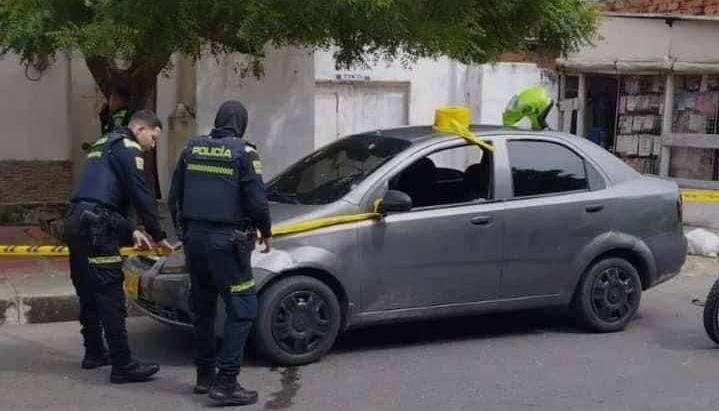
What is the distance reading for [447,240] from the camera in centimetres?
675

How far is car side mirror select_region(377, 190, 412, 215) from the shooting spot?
6.49m

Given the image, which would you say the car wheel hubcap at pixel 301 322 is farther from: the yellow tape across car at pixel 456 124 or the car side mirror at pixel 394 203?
the yellow tape across car at pixel 456 124

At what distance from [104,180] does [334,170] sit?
5.65 ft

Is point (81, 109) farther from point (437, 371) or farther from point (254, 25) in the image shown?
point (437, 371)

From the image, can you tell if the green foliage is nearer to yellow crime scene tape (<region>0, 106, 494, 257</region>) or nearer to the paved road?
yellow crime scene tape (<region>0, 106, 494, 257</region>)

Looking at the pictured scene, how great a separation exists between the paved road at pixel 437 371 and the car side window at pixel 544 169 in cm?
107

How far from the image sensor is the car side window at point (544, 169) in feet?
23.4

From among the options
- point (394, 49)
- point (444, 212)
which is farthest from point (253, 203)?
point (394, 49)

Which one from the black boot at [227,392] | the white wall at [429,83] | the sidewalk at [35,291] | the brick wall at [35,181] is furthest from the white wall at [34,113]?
the black boot at [227,392]

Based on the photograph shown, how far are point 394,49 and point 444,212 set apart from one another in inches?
84.5

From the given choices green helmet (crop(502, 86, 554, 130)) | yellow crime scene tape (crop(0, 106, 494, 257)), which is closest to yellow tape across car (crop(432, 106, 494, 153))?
yellow crime scene tape (crop(0, 106, 494, 257))

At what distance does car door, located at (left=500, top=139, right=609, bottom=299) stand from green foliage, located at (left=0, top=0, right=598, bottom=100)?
1317mm

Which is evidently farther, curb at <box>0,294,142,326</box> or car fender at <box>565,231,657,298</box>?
curb at <box>0,294,142,326</box>

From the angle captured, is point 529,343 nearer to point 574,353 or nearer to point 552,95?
point 574,353
